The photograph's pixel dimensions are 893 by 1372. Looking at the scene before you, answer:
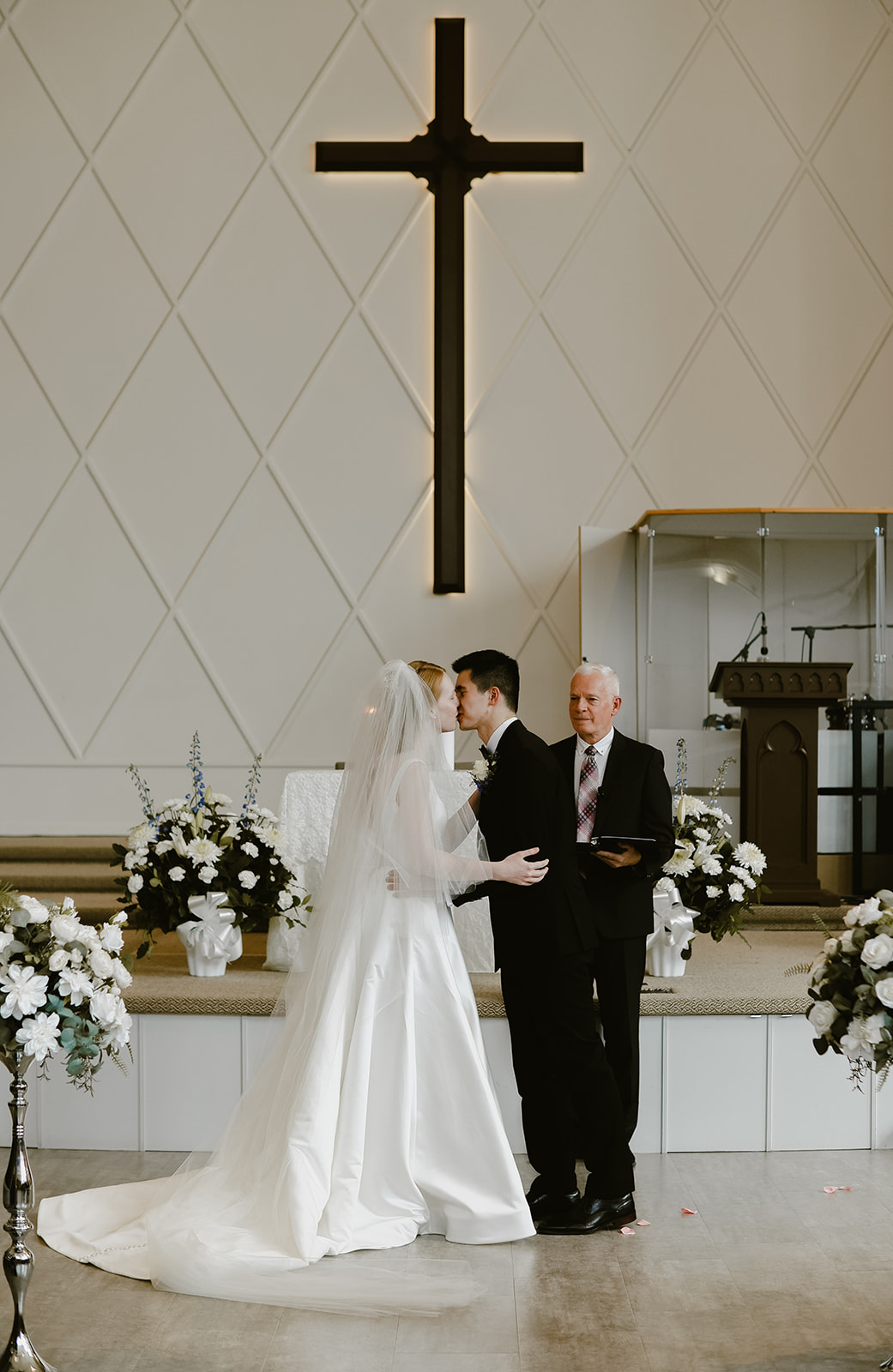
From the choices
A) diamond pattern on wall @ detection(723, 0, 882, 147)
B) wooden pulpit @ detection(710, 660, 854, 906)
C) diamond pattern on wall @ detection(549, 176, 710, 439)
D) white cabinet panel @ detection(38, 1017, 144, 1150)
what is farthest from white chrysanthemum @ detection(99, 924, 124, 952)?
diamond pattern on wall @ detection(723, 0, 882, 147)

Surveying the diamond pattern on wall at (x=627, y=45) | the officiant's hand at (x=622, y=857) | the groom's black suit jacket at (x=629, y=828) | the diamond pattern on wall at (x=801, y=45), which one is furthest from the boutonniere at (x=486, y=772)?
the diamond pattern on wall at (x=801, y=45)

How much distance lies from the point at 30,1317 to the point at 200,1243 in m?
0.42

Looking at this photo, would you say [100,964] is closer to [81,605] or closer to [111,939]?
[111,939]

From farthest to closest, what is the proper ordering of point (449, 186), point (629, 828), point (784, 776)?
point (449, 186)
point (784, 776)
point (629, 828)

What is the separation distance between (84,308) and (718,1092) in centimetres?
584

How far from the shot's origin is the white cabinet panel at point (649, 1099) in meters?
4.11

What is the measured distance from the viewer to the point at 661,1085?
4.12 m

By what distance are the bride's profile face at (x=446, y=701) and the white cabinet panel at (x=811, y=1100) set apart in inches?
61.3

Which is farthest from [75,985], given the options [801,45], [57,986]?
[801,45]

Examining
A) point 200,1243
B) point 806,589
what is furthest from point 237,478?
point 200,1243

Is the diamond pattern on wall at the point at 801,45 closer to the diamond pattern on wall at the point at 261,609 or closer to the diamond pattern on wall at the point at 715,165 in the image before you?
the diamond pattern on wall at the point at 715,165

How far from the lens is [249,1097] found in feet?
11.2

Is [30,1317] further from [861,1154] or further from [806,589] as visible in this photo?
[806,589]

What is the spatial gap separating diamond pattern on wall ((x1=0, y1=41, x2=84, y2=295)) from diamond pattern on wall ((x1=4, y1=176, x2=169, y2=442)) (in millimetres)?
90
